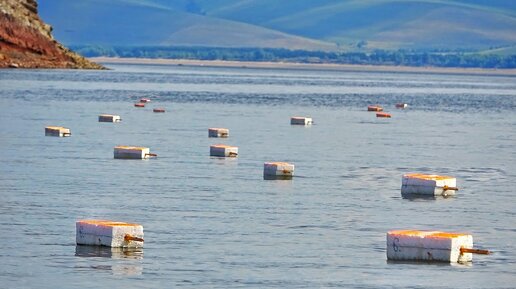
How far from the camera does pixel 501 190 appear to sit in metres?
51.4

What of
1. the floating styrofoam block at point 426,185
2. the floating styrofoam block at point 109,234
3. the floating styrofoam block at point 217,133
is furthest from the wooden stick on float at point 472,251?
the floating styrofoam block at point 217,133

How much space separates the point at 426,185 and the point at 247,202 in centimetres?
650

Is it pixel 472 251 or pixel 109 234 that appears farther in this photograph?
pixel 109 234

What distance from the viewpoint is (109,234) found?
35.7 metres

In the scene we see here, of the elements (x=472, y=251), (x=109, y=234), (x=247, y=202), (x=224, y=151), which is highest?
(x=224, y=151)

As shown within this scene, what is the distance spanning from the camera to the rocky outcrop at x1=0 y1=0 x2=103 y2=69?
179m

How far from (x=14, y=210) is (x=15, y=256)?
7906mm

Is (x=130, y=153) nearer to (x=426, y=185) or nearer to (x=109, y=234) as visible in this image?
(x=426, y=185)

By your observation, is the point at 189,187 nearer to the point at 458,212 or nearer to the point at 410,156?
the point at 458,212

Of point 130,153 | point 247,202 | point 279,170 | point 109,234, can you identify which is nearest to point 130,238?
point 109,234

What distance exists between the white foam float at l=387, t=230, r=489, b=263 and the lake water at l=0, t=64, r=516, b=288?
0.38m

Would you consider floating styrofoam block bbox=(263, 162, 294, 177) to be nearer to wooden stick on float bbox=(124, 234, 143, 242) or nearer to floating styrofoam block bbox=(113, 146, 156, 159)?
floating styrofoam block bbox=(113, 146, 156, 159)

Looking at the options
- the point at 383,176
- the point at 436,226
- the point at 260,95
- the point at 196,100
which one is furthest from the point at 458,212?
the point at 260,95

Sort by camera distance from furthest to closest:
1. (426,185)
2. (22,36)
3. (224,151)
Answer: (22,36)
(224,151)
(426,185)
